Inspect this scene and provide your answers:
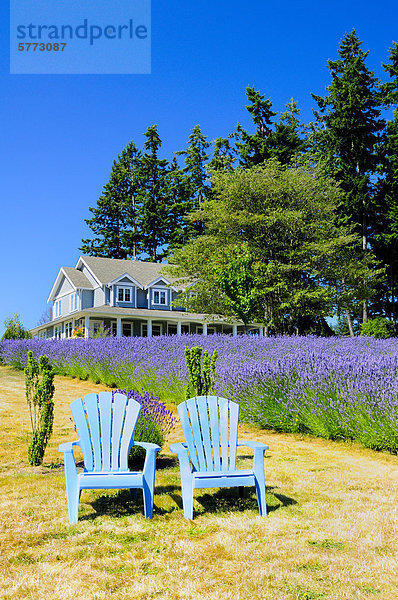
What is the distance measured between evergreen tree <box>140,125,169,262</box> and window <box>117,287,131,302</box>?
36.0ft

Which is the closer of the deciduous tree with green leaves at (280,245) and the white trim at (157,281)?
the deciduous tree with green leaves at (280,245)

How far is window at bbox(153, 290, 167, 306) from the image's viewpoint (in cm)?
3381

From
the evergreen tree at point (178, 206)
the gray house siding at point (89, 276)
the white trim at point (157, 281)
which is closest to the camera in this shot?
the gray house siding at point (89, 276)

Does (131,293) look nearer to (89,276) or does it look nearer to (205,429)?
(89,276)

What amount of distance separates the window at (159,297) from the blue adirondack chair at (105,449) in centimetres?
2922

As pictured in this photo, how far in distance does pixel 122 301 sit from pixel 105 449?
28.2m

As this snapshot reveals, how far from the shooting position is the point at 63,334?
35.5 meters

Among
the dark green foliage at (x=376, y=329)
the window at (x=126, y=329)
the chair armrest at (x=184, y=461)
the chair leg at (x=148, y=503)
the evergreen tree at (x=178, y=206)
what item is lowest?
the chair leg at (x=148, y=503)

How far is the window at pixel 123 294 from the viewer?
32.2 m

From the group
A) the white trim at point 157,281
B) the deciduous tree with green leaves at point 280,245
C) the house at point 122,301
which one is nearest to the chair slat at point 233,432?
the deciduous tree with green leaves at point 280,245

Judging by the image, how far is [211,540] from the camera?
3.56 metres

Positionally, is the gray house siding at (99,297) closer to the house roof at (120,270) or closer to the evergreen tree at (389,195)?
the house roof at (120,270)

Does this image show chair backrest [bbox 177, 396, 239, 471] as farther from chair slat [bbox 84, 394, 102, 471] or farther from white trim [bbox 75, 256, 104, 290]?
white trim [bbox 75, 256, 104, 290]

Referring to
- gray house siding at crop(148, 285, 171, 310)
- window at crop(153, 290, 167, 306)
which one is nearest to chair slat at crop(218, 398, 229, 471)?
gray house siding at crop(148, 285, 171, 310)
